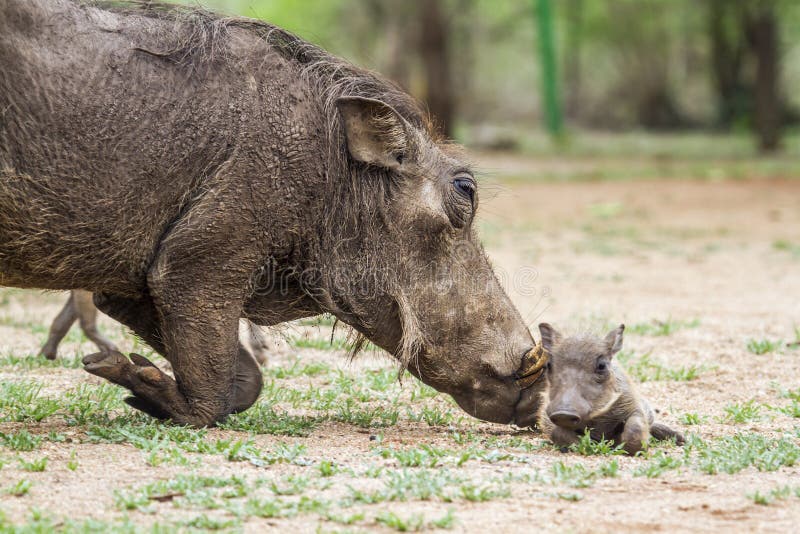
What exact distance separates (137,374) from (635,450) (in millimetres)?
1988

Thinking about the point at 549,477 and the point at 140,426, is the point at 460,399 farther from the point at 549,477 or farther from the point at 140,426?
the point at 140,426

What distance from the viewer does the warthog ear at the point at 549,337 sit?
4.88 m

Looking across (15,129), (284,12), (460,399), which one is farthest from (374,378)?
(284,12)

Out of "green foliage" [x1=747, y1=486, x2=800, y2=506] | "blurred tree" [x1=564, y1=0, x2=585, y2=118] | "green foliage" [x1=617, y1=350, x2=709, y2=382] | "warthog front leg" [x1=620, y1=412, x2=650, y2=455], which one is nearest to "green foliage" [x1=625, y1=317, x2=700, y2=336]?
"green foliage" [x1=617, y1=350, x2=709, y2=382]

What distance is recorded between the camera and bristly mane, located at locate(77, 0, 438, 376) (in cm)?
462


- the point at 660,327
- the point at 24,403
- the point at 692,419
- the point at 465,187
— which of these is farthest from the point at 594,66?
the point at 24,403

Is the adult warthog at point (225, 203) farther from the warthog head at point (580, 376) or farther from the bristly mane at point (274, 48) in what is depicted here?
the warthog head at point (580, 376)

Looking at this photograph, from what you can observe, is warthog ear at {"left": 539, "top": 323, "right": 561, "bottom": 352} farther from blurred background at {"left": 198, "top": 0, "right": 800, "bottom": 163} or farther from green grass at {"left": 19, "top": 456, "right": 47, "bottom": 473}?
blurred background at {"left": 198, "top": 0, "right": 800, "bottom": 163}

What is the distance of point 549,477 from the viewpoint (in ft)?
13.3

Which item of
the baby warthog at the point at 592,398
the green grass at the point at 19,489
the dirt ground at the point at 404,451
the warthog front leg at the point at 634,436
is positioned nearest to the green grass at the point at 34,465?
the dirt ground at the point at 404,451

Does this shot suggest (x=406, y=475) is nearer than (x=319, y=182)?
Yes

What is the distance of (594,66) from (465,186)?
107 ft

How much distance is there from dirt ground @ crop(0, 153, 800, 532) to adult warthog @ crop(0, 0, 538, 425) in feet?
1.03

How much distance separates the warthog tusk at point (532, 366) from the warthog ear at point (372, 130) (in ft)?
3.20
